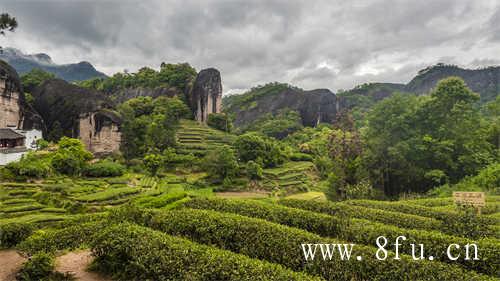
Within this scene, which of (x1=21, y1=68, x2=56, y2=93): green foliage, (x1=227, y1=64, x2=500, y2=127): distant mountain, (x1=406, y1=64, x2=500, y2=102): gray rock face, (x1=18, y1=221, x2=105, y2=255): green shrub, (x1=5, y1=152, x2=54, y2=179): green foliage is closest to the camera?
(x1=18, y1=221, x2=105, y2=255): green shrub

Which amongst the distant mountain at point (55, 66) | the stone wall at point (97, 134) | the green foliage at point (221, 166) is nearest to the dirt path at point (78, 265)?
the green foliage at point (221, 166)

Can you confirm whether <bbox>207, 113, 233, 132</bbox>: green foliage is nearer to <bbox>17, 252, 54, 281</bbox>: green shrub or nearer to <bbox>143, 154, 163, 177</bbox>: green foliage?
<bbox>143, 154, 163, 177</bbox>: green foliage

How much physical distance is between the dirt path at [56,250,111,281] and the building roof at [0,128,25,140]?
26297 mm

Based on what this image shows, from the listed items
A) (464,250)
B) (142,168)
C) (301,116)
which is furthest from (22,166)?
(301,116)

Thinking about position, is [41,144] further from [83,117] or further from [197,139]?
[197,139]

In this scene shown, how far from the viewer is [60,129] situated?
3350cm

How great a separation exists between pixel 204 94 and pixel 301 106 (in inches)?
1415

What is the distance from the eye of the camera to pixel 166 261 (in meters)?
5.77

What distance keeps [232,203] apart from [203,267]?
5743 mm

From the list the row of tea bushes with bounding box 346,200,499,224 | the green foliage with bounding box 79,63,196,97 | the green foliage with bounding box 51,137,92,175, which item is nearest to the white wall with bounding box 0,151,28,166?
the green foliage with bounding box 51,137,92,175

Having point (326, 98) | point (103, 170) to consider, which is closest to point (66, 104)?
point (103, 170)

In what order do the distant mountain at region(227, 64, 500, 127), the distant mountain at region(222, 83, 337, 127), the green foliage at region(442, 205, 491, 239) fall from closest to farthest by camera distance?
1. the green foliage at region(442, 205, 491, 239)
2. the distant mountain at region(227, 64, 500, 127)
3. the distant mountain at region(222, 83, 337, 127)

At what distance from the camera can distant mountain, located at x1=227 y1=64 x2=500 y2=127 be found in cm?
7669

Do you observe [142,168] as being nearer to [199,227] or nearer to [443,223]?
[199,227]
